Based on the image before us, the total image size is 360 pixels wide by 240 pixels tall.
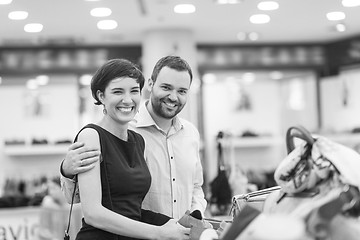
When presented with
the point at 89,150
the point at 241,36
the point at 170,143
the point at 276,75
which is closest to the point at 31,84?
the point at 241,36

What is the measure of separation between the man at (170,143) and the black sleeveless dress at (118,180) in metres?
0.33

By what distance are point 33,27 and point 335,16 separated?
3.82 meters

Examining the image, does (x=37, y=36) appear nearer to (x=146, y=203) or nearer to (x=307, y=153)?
(x=146, y=203)

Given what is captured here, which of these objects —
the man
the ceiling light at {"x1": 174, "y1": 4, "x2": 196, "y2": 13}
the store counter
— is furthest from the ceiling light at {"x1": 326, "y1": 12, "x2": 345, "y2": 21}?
the man

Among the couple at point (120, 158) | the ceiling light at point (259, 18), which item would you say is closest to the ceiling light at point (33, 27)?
the ceiling light at point (259, 18)

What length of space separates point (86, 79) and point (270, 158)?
3.46 metres

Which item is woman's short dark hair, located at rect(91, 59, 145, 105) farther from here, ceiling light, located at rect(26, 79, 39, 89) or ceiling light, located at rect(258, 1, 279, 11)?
ceiling light, located at rect(26, 79, 39, 89)

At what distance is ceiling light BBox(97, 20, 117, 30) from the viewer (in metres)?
7.96

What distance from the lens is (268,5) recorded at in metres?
7.27

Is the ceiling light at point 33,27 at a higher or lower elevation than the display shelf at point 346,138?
higher

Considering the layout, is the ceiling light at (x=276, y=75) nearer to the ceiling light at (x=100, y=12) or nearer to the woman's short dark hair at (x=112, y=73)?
the ceiling light at (x=100, y=12)

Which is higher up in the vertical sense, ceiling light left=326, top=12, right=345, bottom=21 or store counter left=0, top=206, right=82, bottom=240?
ceiling light left=326, top=12, right=345, bottom=21

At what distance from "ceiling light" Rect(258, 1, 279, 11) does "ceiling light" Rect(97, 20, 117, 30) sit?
1.87 m

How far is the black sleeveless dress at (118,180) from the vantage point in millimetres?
2164
